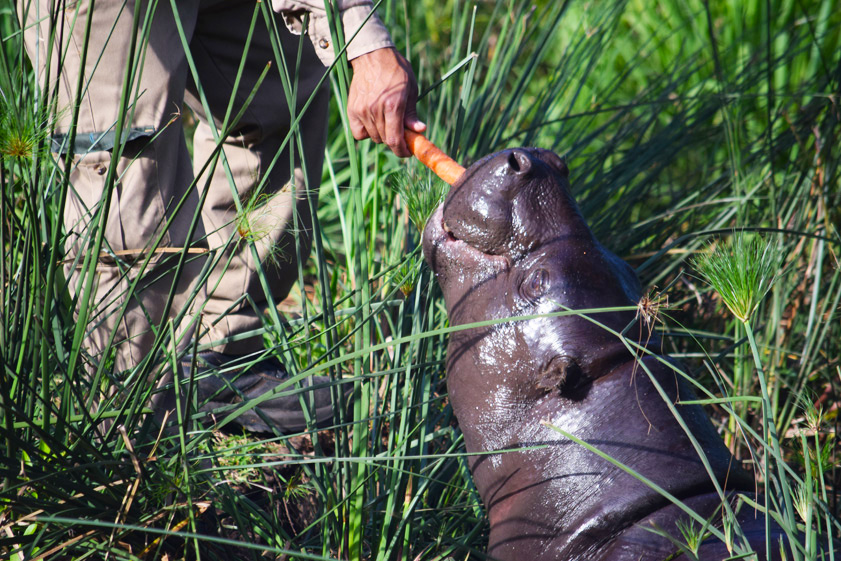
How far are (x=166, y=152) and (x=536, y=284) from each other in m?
1.12

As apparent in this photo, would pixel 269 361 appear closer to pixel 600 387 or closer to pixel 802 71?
pixel 600 387

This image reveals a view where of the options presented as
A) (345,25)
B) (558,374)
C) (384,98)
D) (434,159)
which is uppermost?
(345,25)

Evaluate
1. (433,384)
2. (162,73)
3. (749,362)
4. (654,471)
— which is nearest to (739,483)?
(654,471)

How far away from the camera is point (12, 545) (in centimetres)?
138

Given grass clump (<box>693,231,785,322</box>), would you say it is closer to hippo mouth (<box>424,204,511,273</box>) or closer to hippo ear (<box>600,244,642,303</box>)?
hippo ear (<box>600,244,642,303</box>)

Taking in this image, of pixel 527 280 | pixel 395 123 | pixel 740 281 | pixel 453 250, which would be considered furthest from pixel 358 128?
pixel 740 281

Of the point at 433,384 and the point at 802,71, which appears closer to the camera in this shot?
the point at 433,384

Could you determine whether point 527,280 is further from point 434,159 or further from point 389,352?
point 389,352

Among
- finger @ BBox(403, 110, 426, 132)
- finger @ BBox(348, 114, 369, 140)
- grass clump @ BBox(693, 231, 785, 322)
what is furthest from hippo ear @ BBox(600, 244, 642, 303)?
finger @ BBox(348, 114, 369, 140)

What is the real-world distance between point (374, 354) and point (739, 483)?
3.26 ft

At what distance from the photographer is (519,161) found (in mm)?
1498

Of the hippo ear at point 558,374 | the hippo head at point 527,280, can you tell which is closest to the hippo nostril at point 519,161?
the hippo head at point 527,280

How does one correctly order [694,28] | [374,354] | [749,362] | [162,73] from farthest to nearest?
[694,28]
[749,362]
[374,354]
[162,73]

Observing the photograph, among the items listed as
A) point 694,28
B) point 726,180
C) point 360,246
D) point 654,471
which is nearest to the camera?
point 654,471
